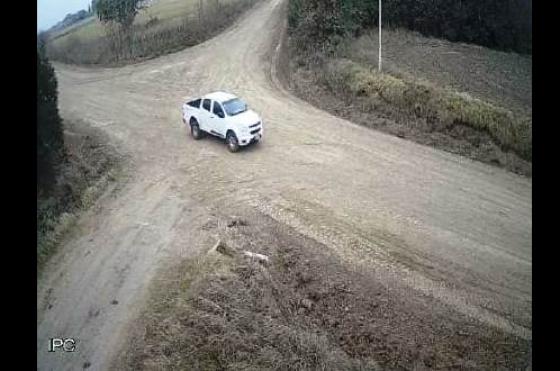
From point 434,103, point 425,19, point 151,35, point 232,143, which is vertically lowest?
point 232,143

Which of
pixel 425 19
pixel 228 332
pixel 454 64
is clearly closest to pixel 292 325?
pixel 228 332

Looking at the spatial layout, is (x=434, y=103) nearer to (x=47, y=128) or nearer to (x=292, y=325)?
(x=292, y=325)

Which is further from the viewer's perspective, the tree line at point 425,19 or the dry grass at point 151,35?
the tree line at point 425,19

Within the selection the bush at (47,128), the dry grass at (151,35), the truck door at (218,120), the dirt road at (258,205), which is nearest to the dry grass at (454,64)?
the dirt road at (258,205)

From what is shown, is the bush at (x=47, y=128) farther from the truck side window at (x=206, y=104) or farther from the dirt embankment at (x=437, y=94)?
the dirt embankment at (x=437, y=94)

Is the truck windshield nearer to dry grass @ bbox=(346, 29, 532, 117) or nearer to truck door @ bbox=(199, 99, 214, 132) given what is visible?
truck door @ bbox=(199, 99, 214, 132)
